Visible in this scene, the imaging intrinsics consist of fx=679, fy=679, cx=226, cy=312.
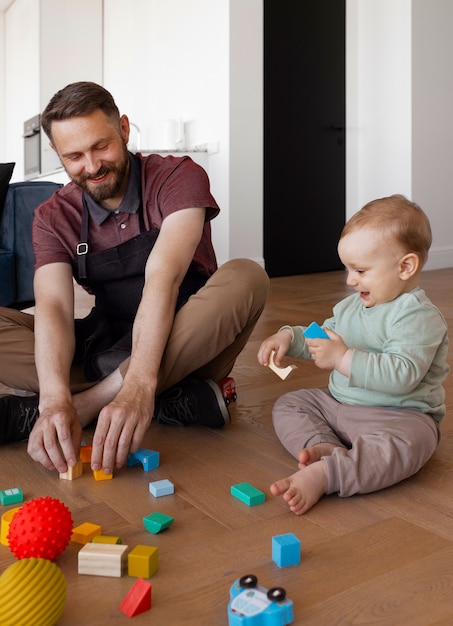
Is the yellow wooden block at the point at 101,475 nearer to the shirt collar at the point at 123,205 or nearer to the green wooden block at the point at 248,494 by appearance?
the green wooden block at the point at 248,494

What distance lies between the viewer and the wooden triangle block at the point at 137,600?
80 cm

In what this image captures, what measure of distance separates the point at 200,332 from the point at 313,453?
0.35 m

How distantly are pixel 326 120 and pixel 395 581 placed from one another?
4.53m

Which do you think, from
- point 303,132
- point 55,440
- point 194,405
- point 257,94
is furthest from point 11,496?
point 303,132

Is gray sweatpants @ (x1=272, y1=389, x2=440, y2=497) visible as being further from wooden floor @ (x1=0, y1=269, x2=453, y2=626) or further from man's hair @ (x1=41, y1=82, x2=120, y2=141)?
man's hair @ (x1=41, y1=82, x2=120, y2=141)

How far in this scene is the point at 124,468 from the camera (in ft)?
4.28

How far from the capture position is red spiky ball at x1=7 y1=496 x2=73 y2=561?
91 cm

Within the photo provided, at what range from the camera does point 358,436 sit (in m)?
1.23

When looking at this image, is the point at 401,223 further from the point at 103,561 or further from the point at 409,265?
the point at 103,561

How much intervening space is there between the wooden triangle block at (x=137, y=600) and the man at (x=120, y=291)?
1.51ft

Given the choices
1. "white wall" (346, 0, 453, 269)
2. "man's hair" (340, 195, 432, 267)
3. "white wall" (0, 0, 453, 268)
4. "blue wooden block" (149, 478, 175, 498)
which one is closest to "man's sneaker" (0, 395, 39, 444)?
"blue wooden block" (149, 478, 175, 498)

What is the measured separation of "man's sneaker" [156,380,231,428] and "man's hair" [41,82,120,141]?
2.03 feet

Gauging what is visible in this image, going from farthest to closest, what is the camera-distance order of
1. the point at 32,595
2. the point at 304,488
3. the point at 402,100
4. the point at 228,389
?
the point at 402,100 < the point at 228,389 < the point at 304,488 < the point at 32,595

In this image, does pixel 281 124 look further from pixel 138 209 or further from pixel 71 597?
pixel 71 597
